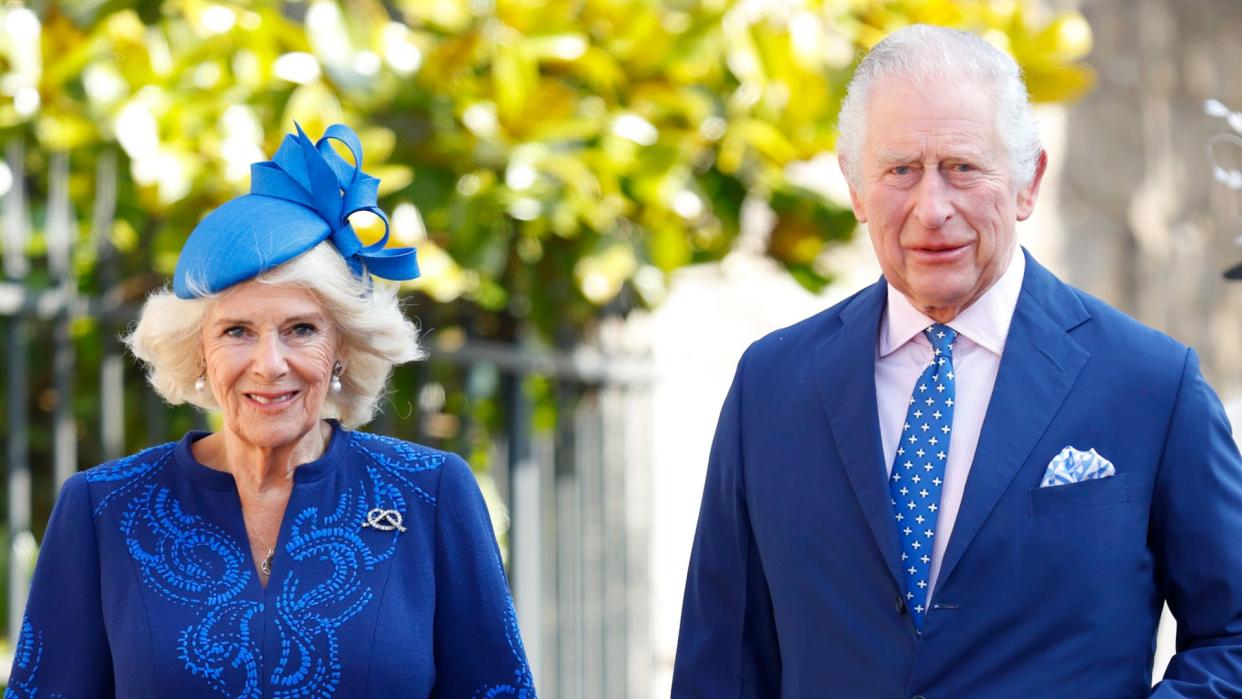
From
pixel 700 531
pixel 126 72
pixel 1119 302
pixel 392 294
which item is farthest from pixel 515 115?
pixel 1119 302

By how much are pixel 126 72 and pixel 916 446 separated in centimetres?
188

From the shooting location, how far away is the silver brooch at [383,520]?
9.59 feet

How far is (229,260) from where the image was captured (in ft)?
9.18

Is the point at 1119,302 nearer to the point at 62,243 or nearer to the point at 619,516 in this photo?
the point at 619,516

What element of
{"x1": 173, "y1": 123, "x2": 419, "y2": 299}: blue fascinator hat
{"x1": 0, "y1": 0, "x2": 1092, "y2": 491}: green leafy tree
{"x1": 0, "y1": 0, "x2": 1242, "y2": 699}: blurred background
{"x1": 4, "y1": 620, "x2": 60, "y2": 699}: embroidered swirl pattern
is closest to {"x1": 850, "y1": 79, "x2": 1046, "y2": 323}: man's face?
{"x1": 173, "y1": 123, "x2": 419, "y2": 299}: blue fascinator hat

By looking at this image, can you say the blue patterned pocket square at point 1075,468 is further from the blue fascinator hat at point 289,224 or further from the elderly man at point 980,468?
the blue fascinator hat at point 289,224

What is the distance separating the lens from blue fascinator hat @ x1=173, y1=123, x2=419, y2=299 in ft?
9.20

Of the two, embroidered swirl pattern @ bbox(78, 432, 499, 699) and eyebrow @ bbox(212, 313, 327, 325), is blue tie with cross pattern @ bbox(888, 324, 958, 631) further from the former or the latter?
eyebrow @ bbox(212, 313, 327, 325)

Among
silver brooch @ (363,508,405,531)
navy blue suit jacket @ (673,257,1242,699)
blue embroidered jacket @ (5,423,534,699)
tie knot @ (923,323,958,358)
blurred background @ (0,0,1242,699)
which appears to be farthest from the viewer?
blurred background @ (0,0,1242,699)

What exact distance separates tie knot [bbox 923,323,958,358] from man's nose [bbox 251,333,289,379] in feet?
3.01

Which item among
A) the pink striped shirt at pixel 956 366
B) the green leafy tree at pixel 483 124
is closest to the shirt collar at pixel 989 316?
the pink striped shirt at pixel 956 366

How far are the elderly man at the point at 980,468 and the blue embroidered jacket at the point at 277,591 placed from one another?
48 cm

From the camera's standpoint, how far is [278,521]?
2910 mm

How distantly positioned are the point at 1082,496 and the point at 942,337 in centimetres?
29
